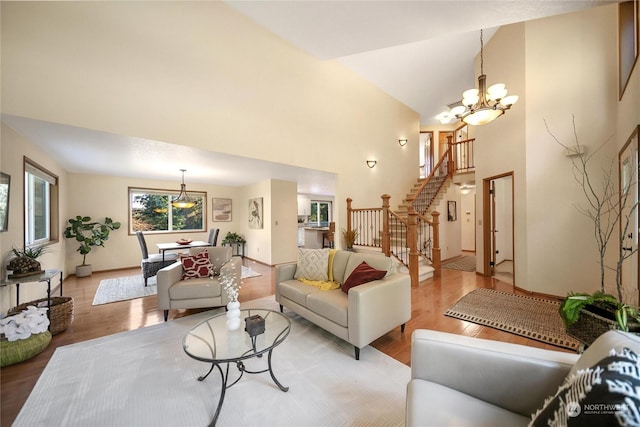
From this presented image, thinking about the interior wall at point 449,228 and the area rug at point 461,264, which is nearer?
the area rug at point 461,264

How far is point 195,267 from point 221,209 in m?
4.25

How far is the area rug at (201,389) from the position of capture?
1.56 meters

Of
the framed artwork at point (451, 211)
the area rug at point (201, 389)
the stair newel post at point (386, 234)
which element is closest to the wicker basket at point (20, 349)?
the area rug at point (201, 389)

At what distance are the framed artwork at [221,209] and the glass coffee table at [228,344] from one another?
220 inches

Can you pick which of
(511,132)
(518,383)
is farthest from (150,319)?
(511,132)

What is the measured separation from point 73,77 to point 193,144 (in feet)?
4.11

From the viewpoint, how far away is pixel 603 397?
642 millimetres

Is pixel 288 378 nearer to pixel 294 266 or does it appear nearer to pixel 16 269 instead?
pixel 294 266

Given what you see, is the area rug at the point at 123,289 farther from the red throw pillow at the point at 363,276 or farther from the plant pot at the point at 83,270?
the red throw pillow at the point at 363,276

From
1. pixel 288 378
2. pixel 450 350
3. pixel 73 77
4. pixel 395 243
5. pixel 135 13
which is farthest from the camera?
pixel 395 243

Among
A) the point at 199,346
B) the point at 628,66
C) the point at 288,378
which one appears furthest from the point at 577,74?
the point at 199,346

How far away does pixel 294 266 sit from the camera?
3357 mm

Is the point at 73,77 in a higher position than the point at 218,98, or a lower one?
lower

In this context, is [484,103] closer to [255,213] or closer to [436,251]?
[436,251]
